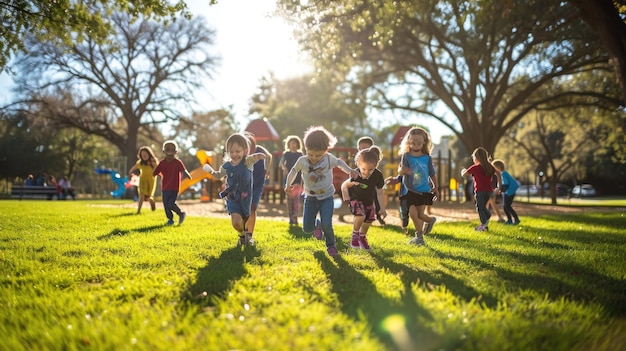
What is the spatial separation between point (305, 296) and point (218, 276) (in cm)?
110

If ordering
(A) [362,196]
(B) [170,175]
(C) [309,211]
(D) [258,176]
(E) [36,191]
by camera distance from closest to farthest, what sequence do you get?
(C) [309,211], (A) [362,196], (D) [258,176], (B) [170,175], (E) [36,191]

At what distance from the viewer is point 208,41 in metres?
35.4

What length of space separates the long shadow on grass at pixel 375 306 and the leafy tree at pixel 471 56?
1003 centimetres

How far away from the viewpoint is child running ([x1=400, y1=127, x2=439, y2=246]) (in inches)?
278

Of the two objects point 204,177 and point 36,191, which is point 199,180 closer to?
point 204,177

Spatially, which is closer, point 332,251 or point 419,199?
point 332,251

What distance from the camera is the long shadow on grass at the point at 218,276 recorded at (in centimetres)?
362

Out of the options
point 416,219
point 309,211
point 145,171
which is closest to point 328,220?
point 309,211

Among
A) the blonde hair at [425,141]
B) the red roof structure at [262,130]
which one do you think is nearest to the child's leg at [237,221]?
the blonde hair at [425,141]

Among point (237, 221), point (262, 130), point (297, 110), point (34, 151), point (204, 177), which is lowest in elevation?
point (237, 221)

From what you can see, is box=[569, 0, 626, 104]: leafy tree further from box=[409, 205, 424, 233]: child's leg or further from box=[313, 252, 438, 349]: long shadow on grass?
box=[313, 252, 438, 349]: long shadow on grass

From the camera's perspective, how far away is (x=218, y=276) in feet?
14.2

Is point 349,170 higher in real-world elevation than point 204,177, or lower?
lower

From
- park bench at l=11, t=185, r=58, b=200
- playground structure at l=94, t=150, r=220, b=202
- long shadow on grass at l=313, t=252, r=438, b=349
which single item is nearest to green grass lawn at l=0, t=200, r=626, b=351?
long shadow on grass at l=313, t=252, r=438, b=349
